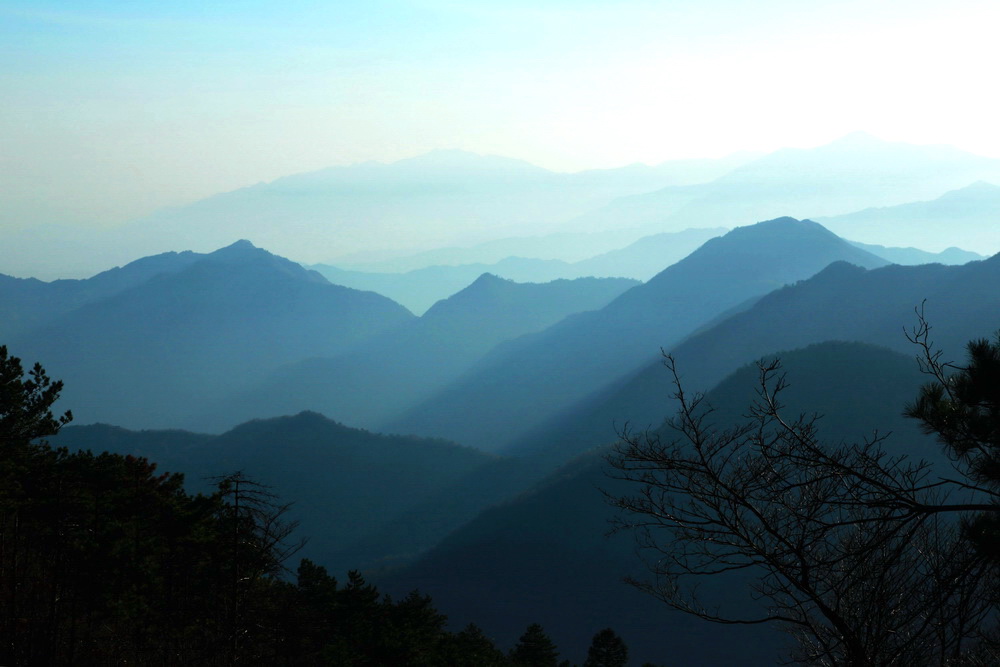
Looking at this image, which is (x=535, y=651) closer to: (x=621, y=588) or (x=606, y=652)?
(x=606, y=652)

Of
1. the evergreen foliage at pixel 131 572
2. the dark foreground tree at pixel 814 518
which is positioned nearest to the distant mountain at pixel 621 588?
the evergreen foliage at pixel 131 572

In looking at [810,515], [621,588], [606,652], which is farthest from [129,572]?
[621,588]

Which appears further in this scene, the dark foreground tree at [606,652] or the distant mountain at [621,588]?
the distant mountain at [621,588]

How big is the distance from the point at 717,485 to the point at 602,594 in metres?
177

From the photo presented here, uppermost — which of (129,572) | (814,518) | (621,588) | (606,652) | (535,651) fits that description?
(814,518)

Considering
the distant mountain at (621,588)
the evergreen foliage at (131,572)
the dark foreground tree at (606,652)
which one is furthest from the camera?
the distant mountain at (621,588)

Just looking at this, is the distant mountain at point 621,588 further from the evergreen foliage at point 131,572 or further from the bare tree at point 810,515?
the bare tree at point 810,515

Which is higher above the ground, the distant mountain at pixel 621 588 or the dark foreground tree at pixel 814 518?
the dark foreground tree at pixel 814 518

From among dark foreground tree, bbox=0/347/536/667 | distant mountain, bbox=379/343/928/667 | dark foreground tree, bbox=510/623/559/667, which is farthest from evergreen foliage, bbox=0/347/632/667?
distant mountain, bbox=379/343/928/667

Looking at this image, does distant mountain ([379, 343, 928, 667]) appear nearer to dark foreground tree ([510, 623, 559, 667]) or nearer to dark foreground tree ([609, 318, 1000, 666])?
dark foreground tree ([510, 623, 559, 667])

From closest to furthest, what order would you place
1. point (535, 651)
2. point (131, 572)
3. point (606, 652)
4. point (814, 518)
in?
1. point (814, 518)
2. point (131, 572)
3. point (606, 652)
4. point (535, 651)

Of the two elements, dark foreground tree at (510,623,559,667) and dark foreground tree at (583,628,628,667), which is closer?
dark foreground tree at (510,623,559,667)

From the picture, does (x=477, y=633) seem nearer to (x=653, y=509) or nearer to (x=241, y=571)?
(x=241, y=571)

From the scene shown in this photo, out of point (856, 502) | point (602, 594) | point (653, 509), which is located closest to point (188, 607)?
point (653, 509)
